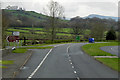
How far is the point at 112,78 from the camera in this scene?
1313cm

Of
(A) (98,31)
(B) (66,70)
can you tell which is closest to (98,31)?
(A) (98,31)

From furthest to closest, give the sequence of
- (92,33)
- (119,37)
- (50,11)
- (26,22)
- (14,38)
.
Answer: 1. (26,22)
2. (92,33)
3. (50,11)
4. (14,38)
5. (119,37)

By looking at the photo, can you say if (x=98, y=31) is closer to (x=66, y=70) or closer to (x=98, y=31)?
(x=98, y=31)

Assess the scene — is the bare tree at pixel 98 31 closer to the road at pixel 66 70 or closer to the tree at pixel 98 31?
the tree at pixel 98 31

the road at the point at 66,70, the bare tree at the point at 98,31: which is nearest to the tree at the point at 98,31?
the bare tree at the point at 98,31

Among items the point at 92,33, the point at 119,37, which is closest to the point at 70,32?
the point at 92,33

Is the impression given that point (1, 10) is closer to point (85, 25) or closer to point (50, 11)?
point (50, 11)

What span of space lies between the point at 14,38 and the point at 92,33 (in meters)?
53.3

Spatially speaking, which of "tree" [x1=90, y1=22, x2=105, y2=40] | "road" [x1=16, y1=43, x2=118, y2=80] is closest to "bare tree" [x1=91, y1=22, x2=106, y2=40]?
"tree" [x1=90, y1=22, x2=105, y2=40]

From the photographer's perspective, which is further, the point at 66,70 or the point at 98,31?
the point at 98,31

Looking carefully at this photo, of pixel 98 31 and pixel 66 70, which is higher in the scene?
pixel 98 31

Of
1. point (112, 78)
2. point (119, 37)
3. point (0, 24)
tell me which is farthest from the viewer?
point (0, 24)

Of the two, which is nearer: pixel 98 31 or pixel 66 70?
pixel 66 70

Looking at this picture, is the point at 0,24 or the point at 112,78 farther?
the point at 0,24
